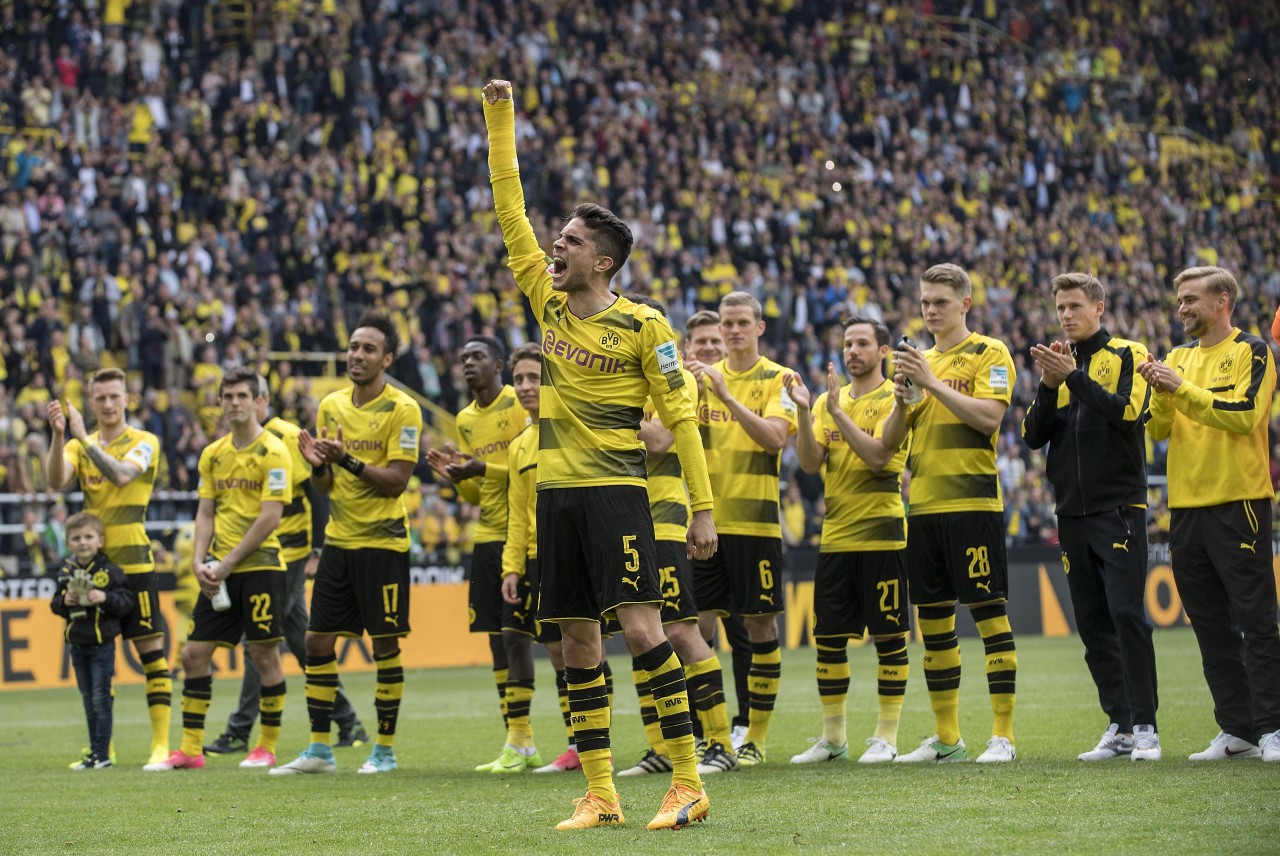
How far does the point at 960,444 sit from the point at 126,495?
231 inches

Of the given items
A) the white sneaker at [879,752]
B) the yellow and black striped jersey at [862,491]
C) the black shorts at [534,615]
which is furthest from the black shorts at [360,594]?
the white sneaker at [879,752]

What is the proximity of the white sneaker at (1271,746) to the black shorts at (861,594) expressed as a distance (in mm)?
2137

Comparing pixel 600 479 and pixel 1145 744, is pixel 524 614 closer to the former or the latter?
pixel 600 479

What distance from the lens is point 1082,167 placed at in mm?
38031

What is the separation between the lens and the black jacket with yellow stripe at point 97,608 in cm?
1063

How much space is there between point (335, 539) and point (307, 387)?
13.2 metres

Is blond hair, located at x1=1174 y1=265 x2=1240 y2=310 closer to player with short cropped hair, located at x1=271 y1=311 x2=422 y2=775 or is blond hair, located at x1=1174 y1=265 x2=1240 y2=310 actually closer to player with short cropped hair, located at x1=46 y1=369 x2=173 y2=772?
player with short cropped hair, located at x1=271 y1=311 x2=422 y2=775

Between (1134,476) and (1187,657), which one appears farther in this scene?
(1187,657)

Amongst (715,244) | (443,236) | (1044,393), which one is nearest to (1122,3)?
(715,244)

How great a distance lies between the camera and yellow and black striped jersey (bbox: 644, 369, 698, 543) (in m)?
9.03

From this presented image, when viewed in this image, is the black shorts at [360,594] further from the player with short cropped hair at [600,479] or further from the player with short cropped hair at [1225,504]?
the player with short cropped hair at [1225,504]

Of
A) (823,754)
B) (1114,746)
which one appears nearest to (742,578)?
(823,754)

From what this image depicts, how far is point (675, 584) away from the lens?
29.1 feet

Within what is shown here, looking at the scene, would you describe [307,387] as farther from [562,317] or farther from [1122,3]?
[1122,3]
